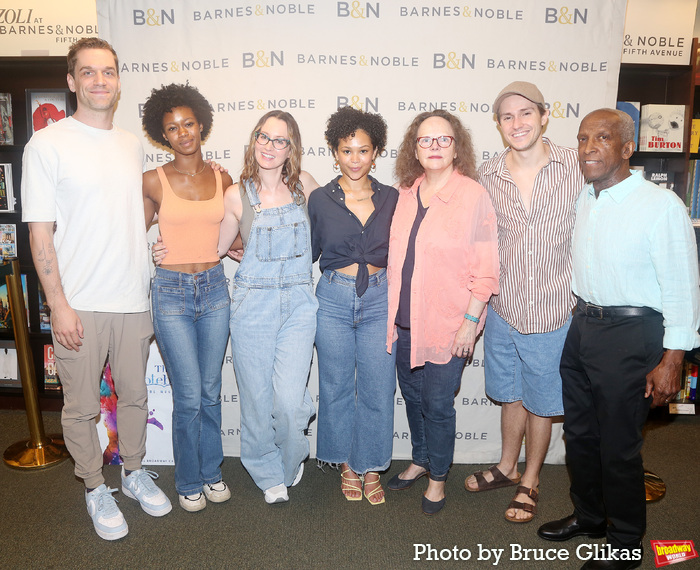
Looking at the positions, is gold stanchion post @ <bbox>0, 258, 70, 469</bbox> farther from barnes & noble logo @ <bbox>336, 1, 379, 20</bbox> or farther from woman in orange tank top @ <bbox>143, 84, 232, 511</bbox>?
barnes & noble logo @ <bbox>336, 1, 379, 20</bbox>

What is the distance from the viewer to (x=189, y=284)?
2.39 meters

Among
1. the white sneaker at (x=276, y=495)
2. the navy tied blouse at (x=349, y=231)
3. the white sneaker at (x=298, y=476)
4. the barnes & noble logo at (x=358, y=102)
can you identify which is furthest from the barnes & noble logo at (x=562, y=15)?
the white sneaker at (x=276, y=495)

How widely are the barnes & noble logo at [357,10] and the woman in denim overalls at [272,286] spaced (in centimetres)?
86

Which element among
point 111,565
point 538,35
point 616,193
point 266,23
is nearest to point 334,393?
point 111,565

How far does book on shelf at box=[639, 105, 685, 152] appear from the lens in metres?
3.54

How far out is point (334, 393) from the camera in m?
2.59

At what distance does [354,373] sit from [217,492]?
3.17 feet

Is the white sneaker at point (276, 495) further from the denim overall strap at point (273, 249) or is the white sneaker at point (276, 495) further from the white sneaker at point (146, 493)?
the denim overall strap at point (273, 249)

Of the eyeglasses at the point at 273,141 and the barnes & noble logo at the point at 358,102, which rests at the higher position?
the barnes & noble logo at the point at 358,102

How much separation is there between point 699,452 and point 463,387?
1.65 metres

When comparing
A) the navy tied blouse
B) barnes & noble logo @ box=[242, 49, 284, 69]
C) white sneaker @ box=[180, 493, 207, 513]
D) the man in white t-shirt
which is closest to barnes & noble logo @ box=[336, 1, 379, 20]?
barnes & noble logo @ box=[242, 49, 284, 69]

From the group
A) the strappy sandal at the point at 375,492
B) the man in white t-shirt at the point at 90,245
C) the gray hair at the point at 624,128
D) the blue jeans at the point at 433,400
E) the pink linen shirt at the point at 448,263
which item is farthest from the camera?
the strappy sandal at the point at 375,492

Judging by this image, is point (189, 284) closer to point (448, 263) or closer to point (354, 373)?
point (354, 373)

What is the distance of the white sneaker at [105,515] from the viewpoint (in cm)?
235
